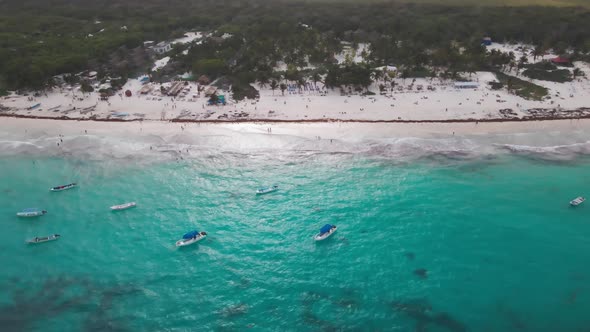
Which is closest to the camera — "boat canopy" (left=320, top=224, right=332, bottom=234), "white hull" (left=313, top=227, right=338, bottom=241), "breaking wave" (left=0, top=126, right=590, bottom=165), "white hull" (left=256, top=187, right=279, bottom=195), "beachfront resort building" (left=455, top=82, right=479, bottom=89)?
"white hull" (left=313, top=227, right=338, bottom=241)

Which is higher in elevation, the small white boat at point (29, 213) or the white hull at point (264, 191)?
the white hull at point (264, 191)

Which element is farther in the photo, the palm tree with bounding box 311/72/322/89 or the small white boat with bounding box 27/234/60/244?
the palm tree with bounding box 311/72/322/89

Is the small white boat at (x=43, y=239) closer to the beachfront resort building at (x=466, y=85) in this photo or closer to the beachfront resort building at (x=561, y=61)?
the beachfront resort building at (x=466, y=85)

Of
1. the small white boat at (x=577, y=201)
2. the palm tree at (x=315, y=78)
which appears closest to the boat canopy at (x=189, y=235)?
the small white boat at (x=577, y=201)

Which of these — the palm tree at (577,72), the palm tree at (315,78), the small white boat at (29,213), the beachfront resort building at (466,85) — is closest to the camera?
the small white boat at (29,213)

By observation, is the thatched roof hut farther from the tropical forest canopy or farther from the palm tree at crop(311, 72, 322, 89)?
the palm tree at crop(311, 72, 322, 89)

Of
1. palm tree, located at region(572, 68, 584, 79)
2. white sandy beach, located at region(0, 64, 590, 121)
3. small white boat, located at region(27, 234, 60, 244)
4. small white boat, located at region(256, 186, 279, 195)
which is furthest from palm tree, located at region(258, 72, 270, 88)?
palm tree, located at region(572, 68, 584, 79)

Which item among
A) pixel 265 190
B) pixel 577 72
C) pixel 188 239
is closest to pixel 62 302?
pixel 188 239

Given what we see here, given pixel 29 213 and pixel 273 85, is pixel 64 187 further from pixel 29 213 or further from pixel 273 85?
pixel 273 85
